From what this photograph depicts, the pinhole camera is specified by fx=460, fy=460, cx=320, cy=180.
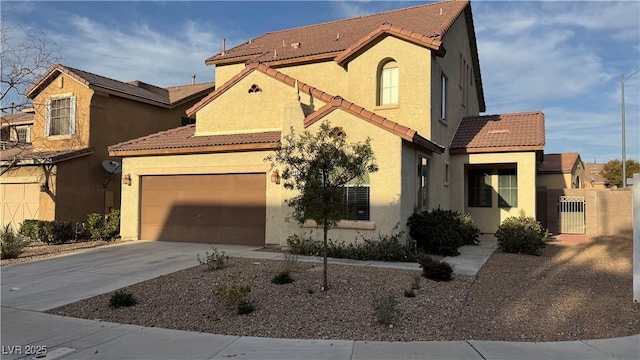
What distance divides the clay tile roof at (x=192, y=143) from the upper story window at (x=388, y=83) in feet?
13.1

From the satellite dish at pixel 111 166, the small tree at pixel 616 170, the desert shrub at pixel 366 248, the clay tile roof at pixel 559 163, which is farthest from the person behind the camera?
the small tree at pixel 616 170

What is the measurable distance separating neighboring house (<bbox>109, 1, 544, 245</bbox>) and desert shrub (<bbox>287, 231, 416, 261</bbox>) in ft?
0.80

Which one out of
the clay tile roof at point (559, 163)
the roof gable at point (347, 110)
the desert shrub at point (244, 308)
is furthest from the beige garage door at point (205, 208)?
the clay tile roof at point (559, 163)

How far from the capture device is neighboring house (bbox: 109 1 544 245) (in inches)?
506

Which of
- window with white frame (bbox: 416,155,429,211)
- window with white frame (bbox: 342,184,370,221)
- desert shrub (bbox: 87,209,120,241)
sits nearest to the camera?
window with white frame (bbox: 342,184,370,221)

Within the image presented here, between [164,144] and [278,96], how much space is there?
4591mm

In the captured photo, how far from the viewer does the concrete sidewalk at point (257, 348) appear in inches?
221

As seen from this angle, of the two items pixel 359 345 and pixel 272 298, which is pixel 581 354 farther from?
pixel 272 298

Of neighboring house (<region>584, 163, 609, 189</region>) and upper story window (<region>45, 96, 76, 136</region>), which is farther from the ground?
upper story window (<region>45, 96, 76, 136</region>)

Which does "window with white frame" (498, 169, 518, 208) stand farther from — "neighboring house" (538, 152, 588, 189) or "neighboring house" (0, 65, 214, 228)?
"neighboring house" (0, 65, 214, 228)

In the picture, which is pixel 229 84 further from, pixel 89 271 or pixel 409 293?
pixel 409 293

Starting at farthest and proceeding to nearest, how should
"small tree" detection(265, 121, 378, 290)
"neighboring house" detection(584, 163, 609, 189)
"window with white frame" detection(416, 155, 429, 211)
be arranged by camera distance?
"neighboring house" detection(584, 163, 609, 189)
"window with white frame" detection(416, 155, 429, 211)
"small tree" detection(265, 121, 378, 290)

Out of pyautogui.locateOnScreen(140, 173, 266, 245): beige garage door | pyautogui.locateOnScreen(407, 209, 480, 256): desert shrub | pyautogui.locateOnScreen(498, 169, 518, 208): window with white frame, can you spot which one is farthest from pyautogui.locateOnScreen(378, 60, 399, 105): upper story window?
pyautogui.locateOnScreen(498, 169, 518, 208): window with white frame

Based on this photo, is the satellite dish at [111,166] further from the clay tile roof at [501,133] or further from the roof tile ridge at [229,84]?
the clay tile roof at [501,133]
